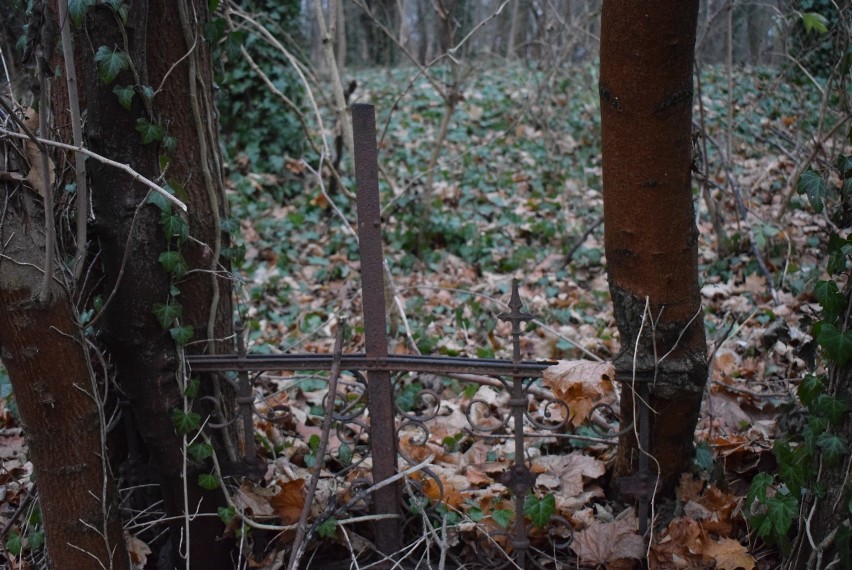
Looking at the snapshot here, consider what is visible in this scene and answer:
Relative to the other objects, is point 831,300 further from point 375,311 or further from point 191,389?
point 191,389

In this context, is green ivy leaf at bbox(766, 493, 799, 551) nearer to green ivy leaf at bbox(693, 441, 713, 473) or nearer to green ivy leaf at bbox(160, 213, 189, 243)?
green ivy leaf at bbox(693, 441, 713, 473)

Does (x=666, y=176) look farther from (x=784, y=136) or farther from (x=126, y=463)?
(x=784, y=136)

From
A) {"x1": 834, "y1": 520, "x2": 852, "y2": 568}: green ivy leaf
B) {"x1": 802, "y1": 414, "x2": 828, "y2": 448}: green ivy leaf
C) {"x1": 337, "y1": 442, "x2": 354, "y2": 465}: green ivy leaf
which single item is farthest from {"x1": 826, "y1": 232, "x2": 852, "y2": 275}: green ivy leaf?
{"x1": 337, "y1": 442, "x2": 354, "y2": 465}: green ivy leaf

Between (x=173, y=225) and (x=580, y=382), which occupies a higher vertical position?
(x=173, y=225)

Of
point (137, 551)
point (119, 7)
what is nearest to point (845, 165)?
point (119, 7)

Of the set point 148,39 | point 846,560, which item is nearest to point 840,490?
point 846,560

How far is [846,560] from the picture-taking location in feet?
6.22

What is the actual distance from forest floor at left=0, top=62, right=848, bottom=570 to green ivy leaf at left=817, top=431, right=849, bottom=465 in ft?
1.32

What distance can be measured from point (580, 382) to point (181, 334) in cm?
137

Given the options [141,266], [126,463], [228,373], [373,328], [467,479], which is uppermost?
[141,266]

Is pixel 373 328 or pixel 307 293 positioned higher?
pixel 373 328

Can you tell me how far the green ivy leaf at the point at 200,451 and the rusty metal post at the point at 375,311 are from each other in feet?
1.93

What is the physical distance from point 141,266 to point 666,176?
1719 mm

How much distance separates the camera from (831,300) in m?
2.00
